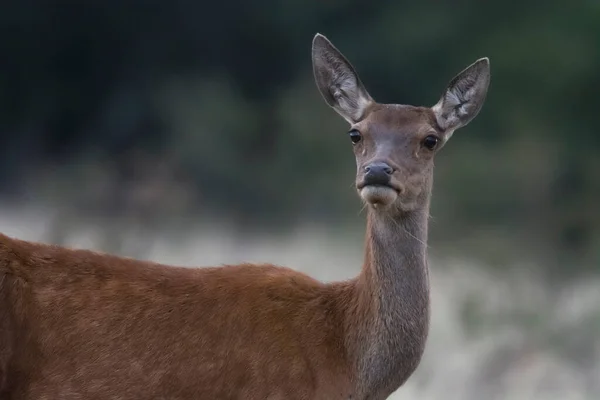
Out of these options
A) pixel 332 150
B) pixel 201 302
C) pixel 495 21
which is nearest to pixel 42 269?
pixel 201 302

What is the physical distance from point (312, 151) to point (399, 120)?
13211 mm

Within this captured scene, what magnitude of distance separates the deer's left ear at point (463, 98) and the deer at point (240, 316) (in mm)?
148

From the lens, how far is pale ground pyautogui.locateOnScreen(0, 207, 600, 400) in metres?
13.9


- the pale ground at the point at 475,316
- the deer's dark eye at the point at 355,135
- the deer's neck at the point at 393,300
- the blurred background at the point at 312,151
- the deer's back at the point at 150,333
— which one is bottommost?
the deer's back at the point at 150,333

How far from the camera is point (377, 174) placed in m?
8.13

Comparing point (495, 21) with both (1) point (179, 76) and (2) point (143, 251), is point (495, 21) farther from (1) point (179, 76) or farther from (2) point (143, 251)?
(2) point (143, 251)

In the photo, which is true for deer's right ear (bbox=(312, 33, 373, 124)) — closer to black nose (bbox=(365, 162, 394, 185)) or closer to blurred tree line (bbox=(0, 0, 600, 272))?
black nose (bbox=(365, 162, 394, 185))

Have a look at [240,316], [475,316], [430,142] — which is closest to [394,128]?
[430,142]

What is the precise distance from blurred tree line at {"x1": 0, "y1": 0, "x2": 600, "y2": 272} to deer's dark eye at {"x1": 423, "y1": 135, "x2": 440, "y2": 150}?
9138mm

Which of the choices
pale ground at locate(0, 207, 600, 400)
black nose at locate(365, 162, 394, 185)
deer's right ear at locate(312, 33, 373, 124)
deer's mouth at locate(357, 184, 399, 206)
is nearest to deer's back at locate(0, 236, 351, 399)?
deer's mouth at locate(357, 184, 399, 206)

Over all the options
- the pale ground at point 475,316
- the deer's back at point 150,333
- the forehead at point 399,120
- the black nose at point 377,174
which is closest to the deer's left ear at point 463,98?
the forehead at point 399,120

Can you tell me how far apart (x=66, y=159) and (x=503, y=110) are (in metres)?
6.53

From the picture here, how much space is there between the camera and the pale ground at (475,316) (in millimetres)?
13898

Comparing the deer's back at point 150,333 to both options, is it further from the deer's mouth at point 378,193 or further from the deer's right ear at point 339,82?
the deer's right ear at point 339,82
